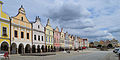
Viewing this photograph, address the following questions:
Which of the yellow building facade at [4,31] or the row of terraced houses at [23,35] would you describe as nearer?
the yellow building facade at [4,31]

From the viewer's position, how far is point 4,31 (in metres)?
32.7

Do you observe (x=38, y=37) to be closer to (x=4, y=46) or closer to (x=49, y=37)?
(x=49, y=37)

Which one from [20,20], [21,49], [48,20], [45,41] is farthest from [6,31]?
[48,20]

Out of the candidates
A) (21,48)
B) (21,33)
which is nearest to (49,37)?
(21,48)

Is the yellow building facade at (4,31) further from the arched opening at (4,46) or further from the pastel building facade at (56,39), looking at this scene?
the pastel building facade at (56,39)

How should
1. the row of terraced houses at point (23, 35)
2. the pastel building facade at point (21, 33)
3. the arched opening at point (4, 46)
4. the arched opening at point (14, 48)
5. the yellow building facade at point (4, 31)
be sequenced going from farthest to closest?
the arched opening at point (14, 48) → the pastel building facade at point (21, 33) → the arched opening at point (4, 46) → the row of terraced houses at point (23, 35) → the yellow building facade at point (4, 31)

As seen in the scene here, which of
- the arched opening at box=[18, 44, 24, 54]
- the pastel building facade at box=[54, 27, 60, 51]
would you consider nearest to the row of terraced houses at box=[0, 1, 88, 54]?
the arched opening at box=[18, 44, 24, 54]

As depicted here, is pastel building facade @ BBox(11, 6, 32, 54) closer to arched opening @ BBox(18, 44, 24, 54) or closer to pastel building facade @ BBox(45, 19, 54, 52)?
arched opening @ BBox(18, 44, 24, 54)

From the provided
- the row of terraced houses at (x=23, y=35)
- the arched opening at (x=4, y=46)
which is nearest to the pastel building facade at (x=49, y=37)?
A: the row of terraced houses at (x=23, y=35)

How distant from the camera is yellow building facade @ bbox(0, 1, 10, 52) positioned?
31.8 m

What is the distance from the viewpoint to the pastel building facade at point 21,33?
35656 mm

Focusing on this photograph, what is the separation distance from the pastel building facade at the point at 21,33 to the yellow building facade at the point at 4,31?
1449 millimetres

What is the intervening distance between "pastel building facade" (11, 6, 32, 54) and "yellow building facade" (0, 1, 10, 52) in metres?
1.45

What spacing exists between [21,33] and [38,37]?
30.6ft
